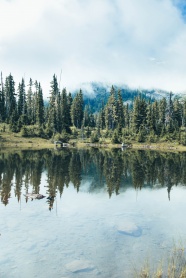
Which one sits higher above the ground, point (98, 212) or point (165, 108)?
point (165, 108)

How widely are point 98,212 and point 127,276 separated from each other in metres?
9.44

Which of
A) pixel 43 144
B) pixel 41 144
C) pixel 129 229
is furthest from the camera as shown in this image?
pixel 43 144

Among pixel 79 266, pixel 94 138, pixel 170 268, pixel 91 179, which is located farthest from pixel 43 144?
pixel 170 268

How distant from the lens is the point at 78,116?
401 feet

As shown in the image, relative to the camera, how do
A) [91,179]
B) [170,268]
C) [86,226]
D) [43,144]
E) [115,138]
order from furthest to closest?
[115,138] < [43,144] < [91,179] < [86,226] < [170,268]

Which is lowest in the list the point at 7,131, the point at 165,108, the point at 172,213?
the point at 172,213

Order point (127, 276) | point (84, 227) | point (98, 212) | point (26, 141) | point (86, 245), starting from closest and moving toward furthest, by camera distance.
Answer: point (127, 276)
point (86, 245)
point (84, 227)
point (98, 212)
point (26, 141)

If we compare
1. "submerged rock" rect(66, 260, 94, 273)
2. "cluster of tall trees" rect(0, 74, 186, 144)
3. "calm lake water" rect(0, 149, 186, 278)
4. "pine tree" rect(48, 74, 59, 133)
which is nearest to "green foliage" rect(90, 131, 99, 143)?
"cluster of tall trees" rect(0, 74, 186, 144)

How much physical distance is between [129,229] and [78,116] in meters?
107

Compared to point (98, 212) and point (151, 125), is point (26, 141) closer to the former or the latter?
point (151, 125)

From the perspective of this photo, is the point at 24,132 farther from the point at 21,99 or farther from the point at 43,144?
the point at 21,99

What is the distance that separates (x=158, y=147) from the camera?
95.0 meters

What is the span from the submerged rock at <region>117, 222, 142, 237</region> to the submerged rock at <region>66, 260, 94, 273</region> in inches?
176

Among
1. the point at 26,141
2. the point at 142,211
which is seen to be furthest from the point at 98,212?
the point at 26,141
